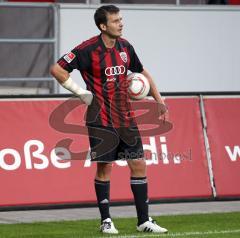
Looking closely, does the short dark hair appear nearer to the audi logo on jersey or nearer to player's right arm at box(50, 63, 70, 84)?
the audi logo on jersey

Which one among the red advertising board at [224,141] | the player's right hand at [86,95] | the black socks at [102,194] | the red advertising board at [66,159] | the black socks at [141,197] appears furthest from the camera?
the red advertising board at [224,141]

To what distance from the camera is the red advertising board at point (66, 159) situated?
12711 millimetres

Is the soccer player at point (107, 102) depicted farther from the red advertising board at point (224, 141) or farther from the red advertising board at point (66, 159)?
the red advertising board at point (224, 141)

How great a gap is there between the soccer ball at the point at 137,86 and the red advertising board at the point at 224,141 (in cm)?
350

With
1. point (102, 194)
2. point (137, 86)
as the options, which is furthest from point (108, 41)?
point (102, 194)

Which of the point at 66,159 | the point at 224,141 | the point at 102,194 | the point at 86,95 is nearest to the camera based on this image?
the point at 86,95

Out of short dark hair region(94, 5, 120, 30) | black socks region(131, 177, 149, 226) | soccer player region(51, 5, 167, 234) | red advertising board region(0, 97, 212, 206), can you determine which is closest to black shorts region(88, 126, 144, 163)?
A: soccer player region(51, 5, 167, 234)

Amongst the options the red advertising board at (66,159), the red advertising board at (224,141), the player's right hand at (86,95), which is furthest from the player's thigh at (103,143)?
the red advertising board at (224,141)

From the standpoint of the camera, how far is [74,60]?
33.4ft

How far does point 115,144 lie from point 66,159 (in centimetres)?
274

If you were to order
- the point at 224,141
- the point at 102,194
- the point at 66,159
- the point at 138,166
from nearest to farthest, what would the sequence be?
the point at 138,166 → the point at 102,194 → the point at 66,159 → the point at 224,141

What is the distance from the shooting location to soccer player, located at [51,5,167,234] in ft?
33.4

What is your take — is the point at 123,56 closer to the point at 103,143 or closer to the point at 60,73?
the point at 60,73

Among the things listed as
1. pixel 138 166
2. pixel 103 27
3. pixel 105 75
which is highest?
pixel 103 27
